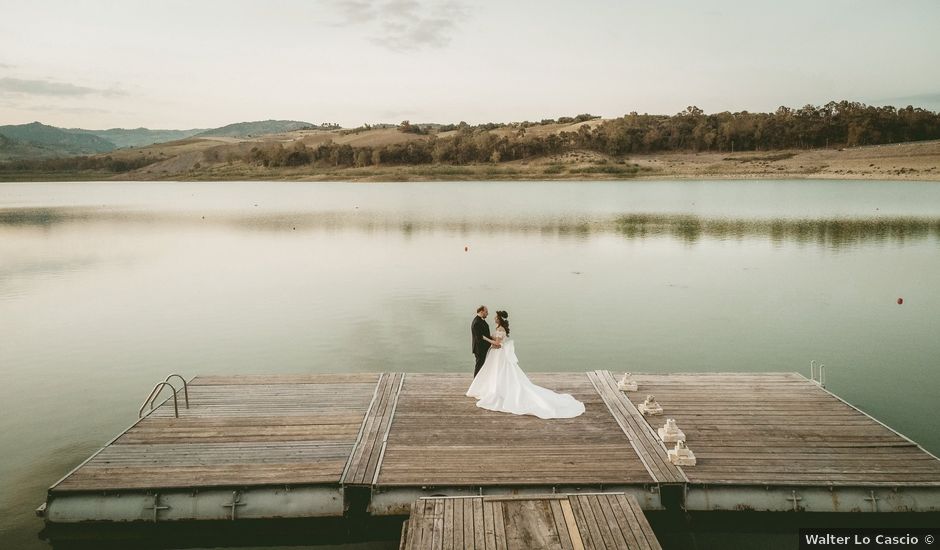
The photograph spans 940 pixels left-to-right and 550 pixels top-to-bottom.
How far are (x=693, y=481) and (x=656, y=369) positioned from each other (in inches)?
409

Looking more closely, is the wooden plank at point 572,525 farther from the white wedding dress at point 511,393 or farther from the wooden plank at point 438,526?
the white wedding dress at point 511,393

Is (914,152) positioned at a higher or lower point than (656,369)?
higher

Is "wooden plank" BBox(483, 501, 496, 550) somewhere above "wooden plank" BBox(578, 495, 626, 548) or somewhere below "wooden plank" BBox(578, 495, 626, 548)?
above

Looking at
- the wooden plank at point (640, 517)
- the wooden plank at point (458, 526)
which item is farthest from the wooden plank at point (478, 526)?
the wooden plank at point (640, 517)

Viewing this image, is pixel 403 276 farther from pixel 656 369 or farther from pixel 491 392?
pixel 491 392

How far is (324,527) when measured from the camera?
→ 12.3 meters

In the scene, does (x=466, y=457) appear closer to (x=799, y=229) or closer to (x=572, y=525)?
(x=572, y=525)

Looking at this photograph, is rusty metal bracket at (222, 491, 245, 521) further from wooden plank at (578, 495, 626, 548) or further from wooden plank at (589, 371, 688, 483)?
wooden plank at (589, 371, 688, 483)

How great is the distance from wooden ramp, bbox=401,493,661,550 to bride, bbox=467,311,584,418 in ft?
13.2

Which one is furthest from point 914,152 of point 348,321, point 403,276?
point 348,321

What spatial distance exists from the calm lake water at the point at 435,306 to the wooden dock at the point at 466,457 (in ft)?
8.09

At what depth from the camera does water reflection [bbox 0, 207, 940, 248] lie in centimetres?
5514

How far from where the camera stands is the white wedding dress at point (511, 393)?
14836 mm

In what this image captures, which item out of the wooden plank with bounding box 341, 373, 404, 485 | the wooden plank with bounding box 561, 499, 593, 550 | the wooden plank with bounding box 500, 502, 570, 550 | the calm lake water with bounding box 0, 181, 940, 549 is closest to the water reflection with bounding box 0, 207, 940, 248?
the calm lake water with bounding box 0, 181, 940, 549
